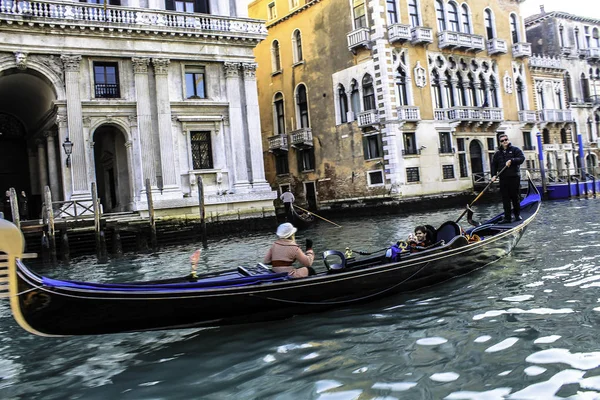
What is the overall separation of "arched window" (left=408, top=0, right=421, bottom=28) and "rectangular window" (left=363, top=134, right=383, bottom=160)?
15.2 ft

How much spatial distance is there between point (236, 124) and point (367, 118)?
561cm

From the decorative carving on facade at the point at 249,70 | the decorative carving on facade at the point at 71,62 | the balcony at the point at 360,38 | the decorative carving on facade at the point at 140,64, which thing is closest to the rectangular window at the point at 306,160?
the balcony at the point at 360,38

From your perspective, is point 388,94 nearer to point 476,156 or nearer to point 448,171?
point 448,171

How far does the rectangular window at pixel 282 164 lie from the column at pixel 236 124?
7.23 m

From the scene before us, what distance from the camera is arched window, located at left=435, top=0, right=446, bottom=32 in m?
21.6

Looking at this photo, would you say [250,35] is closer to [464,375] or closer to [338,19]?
[338,19]

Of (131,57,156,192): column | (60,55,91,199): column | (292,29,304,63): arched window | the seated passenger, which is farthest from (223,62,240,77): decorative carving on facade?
the seated passenger

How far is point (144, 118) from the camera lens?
1526 cm

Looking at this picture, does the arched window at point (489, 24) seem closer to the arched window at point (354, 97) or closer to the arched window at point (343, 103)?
the arched window at point (354, 97)

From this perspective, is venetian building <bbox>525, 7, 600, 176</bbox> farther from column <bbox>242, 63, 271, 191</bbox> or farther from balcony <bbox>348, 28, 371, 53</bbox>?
column <bbox>242, 63, 271, 191</bbox>

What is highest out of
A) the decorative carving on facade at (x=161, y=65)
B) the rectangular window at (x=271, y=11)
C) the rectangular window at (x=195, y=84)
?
the rectangular window at (x=271, y=11)

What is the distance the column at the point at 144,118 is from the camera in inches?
599

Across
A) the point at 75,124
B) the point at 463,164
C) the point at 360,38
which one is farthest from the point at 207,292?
the point at 463,164

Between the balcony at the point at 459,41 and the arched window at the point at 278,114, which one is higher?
the balcony at the point at 459,41
